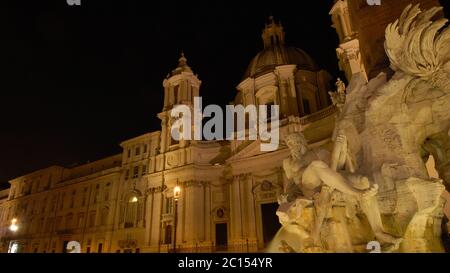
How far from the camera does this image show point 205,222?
32.9 metres

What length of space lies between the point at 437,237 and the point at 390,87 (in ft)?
10.9

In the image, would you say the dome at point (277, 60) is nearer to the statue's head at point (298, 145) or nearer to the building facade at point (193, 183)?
the building facade at point (193, 183)

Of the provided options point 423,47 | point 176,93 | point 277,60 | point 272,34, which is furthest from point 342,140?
point 272,34

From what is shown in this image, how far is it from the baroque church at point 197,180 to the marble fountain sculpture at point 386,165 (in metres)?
15.3

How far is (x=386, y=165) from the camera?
675cm

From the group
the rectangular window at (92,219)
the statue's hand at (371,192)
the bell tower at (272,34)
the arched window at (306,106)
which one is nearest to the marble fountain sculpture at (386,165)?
the statue's hand at (371,192)

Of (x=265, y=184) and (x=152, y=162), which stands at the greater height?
(x=152, y=162)

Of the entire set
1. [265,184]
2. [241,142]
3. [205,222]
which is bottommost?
[205,222]

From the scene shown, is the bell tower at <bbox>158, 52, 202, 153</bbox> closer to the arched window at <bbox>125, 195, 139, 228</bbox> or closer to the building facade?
the building facade

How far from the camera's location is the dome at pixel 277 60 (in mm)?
38406

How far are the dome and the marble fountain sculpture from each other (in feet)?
100

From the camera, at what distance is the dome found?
38.4 m

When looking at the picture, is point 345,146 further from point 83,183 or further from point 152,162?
point 83,183
